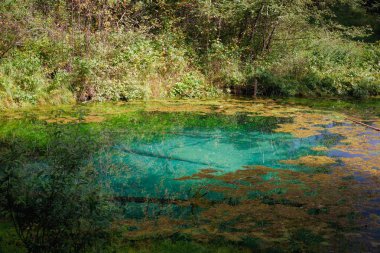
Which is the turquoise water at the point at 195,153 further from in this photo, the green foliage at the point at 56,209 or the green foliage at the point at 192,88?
the green foliage at the point at 192,88

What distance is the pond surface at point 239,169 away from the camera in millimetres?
4848

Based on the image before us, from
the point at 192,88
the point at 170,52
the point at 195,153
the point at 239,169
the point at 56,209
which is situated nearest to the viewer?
the point at 56,209

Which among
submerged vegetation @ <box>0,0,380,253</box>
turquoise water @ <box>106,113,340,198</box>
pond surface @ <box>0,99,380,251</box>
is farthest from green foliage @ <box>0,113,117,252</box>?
turquoise water @ <box>106,113,340,198</box>

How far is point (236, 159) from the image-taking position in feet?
27.7

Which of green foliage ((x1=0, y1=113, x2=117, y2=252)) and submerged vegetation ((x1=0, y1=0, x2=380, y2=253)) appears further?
submerged vegetation ((x1=0, y1=0, x2=380, y2=253))

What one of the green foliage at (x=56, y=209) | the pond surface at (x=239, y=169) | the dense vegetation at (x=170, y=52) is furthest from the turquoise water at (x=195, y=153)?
the dense vegetation at (x=170, y=52)

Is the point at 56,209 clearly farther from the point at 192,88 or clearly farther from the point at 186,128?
the point at 192,88

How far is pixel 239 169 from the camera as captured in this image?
764 cm

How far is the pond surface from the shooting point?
4.85 m

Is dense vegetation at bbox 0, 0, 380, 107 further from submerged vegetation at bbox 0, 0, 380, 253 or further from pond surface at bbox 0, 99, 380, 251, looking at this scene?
pond surface at bbox 0, 99, 380, 251

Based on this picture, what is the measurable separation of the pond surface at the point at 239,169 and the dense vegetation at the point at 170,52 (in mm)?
1555

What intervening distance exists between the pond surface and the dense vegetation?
5.10 feet

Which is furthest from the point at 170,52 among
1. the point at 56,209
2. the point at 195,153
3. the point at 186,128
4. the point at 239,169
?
the point at 56,209

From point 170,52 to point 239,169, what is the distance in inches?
433
